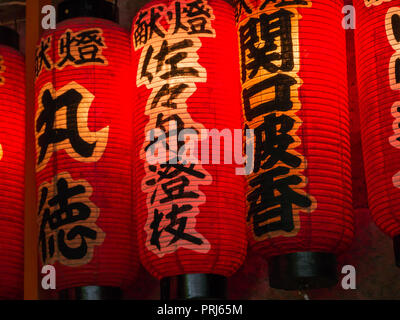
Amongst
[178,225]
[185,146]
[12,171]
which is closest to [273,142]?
[185,146]

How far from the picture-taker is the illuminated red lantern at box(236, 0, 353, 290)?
12.1 feet

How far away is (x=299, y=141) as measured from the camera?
3717 mm

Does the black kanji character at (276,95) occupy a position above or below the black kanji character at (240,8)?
below

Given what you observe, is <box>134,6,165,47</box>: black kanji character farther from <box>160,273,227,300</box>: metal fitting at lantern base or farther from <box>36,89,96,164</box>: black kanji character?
<box>160,273,227,300</box>: metal fitting at lantern base

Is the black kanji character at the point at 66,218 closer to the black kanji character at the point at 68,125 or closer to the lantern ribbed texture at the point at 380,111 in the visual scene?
the black kanji character at the point at 68,125

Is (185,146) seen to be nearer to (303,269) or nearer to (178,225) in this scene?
(178,225)

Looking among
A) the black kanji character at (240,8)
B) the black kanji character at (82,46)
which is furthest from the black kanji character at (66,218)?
the black kanji character at (240,8)

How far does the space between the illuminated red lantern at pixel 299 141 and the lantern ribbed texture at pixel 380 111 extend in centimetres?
Answer: 14

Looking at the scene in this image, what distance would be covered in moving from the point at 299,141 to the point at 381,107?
38 centimetres

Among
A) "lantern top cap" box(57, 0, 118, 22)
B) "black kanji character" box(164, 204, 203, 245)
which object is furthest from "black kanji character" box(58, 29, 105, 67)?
"black kanji character" box(164, 204, 203, 245)

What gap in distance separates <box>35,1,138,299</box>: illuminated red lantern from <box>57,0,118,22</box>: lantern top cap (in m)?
0.05

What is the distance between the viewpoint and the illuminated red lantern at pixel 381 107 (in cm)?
356

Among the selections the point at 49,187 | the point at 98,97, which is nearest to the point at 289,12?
the point at 98,97

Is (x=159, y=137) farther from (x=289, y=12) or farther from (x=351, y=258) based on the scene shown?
(x=351, y=258)
